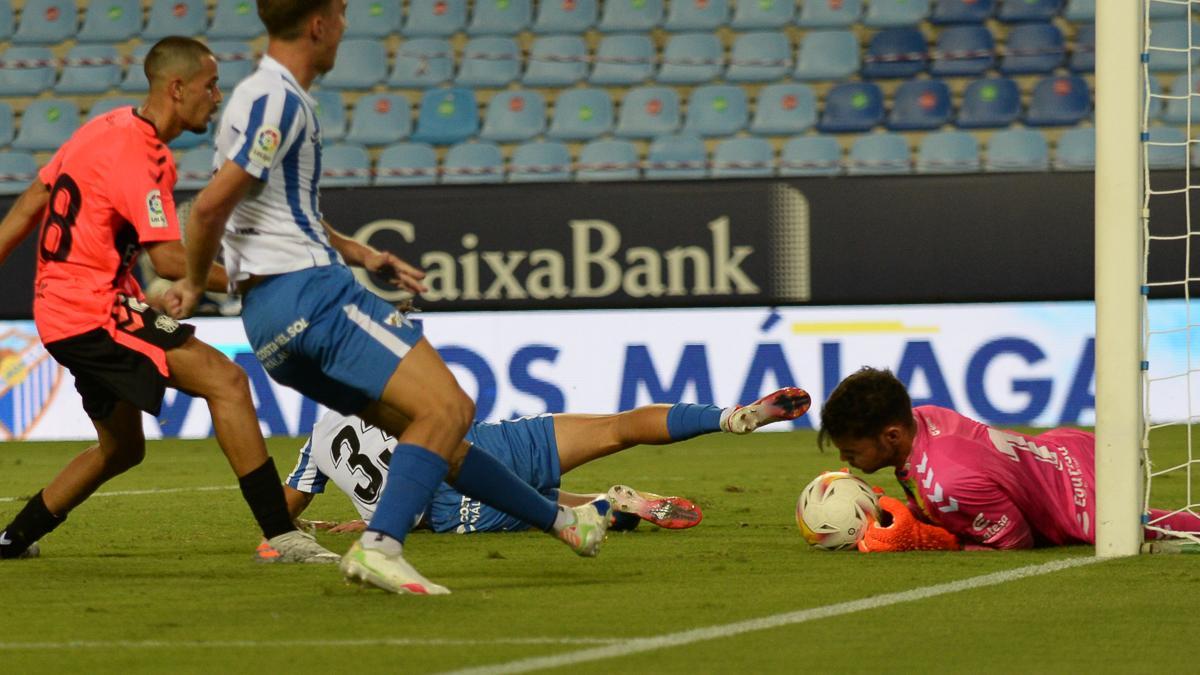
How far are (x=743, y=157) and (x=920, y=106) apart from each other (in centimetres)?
151

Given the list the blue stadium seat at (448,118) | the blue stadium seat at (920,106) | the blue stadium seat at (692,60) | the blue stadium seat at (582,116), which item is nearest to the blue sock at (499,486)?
the blue stadium seat at (920,106)

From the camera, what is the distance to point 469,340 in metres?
12.5

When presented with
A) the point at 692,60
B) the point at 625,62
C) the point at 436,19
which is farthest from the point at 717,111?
the point at 436,19

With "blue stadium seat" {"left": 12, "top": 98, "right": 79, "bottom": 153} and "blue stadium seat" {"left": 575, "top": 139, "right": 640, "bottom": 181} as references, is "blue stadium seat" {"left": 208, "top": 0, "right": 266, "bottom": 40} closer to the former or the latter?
"blue stadium seat" {"left": 12, "top": 98, "right": 79, "bottom": 153}

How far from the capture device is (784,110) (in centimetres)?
1477

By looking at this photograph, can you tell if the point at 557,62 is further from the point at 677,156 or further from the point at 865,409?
the point at 865,409

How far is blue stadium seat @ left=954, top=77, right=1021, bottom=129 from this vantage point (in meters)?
14.3

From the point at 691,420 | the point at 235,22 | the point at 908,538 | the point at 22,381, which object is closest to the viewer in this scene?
the point at 908,538

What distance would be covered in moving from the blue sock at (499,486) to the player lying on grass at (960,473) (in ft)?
3.66

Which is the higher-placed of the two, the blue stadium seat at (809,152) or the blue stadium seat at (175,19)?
the blue stadium seat at (175,19)

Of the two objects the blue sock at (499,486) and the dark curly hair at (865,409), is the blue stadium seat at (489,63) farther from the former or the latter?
the blue sock at (499,486)

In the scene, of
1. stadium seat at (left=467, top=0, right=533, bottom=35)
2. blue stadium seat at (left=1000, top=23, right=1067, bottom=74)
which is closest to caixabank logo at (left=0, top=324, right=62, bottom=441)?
stadium seat at (left=467, top=0, right=533, bottom=35)

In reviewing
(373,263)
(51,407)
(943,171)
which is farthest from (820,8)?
(373,263)

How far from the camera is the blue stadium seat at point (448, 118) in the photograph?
597 inches
